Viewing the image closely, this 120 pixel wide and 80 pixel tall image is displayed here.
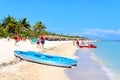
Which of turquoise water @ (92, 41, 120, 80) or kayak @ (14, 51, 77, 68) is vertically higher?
kayak @ (14, 51, 77, 68)

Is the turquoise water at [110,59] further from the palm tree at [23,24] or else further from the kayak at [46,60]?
the palm tree at [23,24]

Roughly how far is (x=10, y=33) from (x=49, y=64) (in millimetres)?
49775

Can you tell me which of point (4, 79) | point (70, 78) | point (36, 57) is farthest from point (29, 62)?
point (4, 79)

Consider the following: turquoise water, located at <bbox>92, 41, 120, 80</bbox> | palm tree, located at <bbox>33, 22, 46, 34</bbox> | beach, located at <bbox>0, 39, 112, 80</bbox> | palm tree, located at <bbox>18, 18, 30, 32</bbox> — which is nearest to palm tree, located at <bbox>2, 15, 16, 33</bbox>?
palm tree, located at <bbox>18, 18, 30, 32</bbox>

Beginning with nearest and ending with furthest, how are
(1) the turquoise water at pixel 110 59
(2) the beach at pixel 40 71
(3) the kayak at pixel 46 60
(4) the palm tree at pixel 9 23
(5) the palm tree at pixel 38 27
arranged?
(2) the beach at pixel 40 71, (3) the kayak at pixel 46 60, (1) the turquoise water at pixel 110 59, (4) the palm tree at pixel 9 23, (5) the palm tree at pixel 38 27

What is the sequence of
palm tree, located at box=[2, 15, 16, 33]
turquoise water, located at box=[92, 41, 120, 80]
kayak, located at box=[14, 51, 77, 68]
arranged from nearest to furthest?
1. kayak, located at box=[14, 51, 77, 68]
2. turquoise water, located at box=[92, 41, 120, 80]
3. palm tree, located at box=[2, 15, 16, 33]

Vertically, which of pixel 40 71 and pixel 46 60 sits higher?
pixel 46 60

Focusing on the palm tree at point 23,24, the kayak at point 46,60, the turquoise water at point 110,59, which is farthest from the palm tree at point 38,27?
the kayak at point 46,60

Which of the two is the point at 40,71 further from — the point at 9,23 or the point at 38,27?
the point at 38,27

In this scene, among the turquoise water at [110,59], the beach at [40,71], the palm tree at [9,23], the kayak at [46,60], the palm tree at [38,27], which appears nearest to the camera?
the beach at [40,71]

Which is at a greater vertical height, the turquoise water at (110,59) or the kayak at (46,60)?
the kayak at (46,60)

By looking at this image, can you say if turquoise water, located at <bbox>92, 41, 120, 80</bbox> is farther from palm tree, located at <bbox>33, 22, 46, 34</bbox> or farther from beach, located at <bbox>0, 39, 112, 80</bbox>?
palm tree, located at <bbox>33, 22, 46, 34</bbox>

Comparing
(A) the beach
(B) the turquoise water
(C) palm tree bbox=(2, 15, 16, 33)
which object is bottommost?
(B) the turquoise water

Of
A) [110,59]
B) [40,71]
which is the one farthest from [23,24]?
[40,71]
